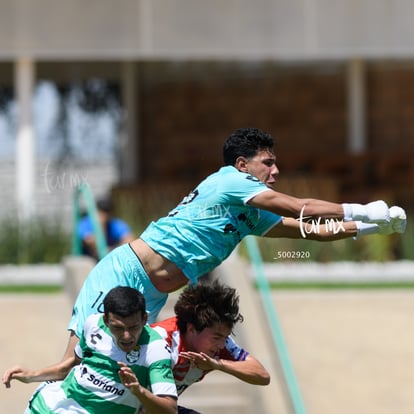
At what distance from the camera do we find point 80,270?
1205 centimetres

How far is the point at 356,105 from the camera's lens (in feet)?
57.1

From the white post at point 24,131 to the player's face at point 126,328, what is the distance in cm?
1068

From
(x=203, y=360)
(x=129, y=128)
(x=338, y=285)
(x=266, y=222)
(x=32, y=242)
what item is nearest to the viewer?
(x=203, y=360)

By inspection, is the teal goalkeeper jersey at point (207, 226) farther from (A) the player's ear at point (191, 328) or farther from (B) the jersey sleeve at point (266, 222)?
(A) the player's ear at point (191, 328)

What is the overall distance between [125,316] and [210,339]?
0.49 meters

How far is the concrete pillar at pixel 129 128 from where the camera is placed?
60.2 ft

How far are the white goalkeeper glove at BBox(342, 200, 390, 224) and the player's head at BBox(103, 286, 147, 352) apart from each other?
3.39 ft

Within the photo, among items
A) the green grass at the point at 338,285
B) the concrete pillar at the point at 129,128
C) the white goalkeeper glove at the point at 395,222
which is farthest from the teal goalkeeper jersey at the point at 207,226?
the concrete pillar at the point at 129,128

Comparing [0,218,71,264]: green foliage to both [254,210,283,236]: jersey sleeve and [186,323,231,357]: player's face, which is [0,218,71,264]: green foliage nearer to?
[254,210,283,236]: jersey sleeve

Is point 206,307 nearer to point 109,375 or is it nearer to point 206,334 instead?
point 206,334

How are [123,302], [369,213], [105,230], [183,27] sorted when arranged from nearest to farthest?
1. [123,302]
2. [369,213]
3. [105,230]
4. [183,27]

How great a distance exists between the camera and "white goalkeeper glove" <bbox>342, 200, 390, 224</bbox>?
5.70 m

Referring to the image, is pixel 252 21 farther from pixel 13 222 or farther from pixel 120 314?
pixel 120 314

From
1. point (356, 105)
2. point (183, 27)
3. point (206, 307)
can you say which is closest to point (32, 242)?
point (183, 27)
